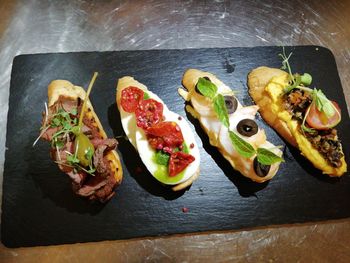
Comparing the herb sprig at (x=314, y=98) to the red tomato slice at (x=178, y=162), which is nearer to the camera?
the red tomato slice at (x=178, y=162)

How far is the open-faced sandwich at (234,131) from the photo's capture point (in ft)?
12.1

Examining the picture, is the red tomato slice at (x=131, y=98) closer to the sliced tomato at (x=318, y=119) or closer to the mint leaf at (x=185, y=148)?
the mint leaf at (x=185, y=148)

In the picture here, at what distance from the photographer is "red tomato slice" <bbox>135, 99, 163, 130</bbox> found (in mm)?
3736

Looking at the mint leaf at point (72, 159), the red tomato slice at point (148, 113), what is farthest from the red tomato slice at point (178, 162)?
the mint leaf at point (72, 159)

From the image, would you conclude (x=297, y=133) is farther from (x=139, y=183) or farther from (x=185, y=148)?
(x=139, y=183)

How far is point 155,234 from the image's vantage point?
12.6 ft

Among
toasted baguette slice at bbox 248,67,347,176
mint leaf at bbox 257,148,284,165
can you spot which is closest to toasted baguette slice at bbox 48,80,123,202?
mint leaf at bbox 257,148,284,165

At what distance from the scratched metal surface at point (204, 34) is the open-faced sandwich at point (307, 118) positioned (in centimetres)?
70

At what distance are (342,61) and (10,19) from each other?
3789 mm

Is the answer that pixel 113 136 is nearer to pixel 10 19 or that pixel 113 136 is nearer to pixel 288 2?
pixel 10 19

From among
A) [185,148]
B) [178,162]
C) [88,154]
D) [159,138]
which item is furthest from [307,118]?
[88,154]

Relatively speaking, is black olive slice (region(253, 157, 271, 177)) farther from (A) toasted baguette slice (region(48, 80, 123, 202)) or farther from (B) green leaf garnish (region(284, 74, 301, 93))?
(A) toasted baguette slice (region(48, 80, 123, 202))

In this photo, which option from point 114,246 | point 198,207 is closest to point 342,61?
point 198,207

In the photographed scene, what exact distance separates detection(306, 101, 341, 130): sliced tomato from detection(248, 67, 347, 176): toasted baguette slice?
0.14 m
